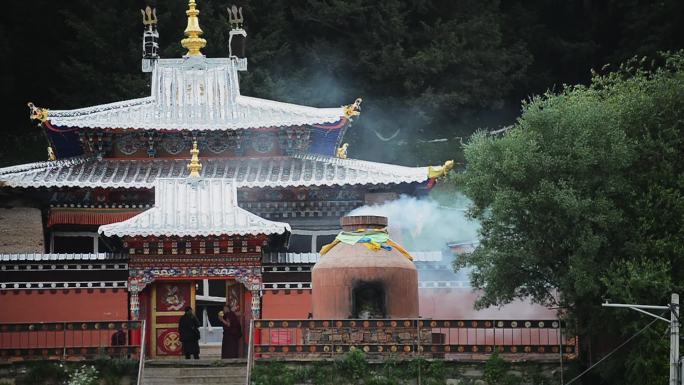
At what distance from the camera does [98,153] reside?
4491 centimetres

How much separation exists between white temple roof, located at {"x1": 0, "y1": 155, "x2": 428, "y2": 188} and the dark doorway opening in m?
8.30

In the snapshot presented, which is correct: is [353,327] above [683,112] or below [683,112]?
below

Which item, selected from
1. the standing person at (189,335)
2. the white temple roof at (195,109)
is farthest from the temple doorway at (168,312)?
the white temple roof at (195,109)

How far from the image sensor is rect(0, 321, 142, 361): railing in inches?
1304

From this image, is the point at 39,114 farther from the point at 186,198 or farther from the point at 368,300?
the point at 368,300

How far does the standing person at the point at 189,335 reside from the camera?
1375 inches

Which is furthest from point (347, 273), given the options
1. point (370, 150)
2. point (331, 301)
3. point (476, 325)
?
point (370, 150)

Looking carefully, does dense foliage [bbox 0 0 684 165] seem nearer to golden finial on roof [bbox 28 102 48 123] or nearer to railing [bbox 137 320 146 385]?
golden finial on roof [bbox 28 102 48 123]

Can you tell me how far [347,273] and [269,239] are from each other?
3549mm

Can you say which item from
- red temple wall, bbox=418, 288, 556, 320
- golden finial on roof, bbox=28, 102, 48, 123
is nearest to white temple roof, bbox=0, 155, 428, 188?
golden finial on roof, bbox=28, 102, 48, 123

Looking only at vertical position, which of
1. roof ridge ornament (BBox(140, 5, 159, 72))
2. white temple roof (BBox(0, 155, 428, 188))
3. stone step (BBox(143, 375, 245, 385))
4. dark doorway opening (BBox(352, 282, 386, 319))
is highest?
roof ridge ornament (BBox(140, 5, 159, 72))

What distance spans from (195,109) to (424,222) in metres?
7.19

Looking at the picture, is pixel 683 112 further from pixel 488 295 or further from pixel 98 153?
pixel 98 153

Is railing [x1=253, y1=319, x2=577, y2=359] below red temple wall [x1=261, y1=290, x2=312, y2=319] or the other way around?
below
